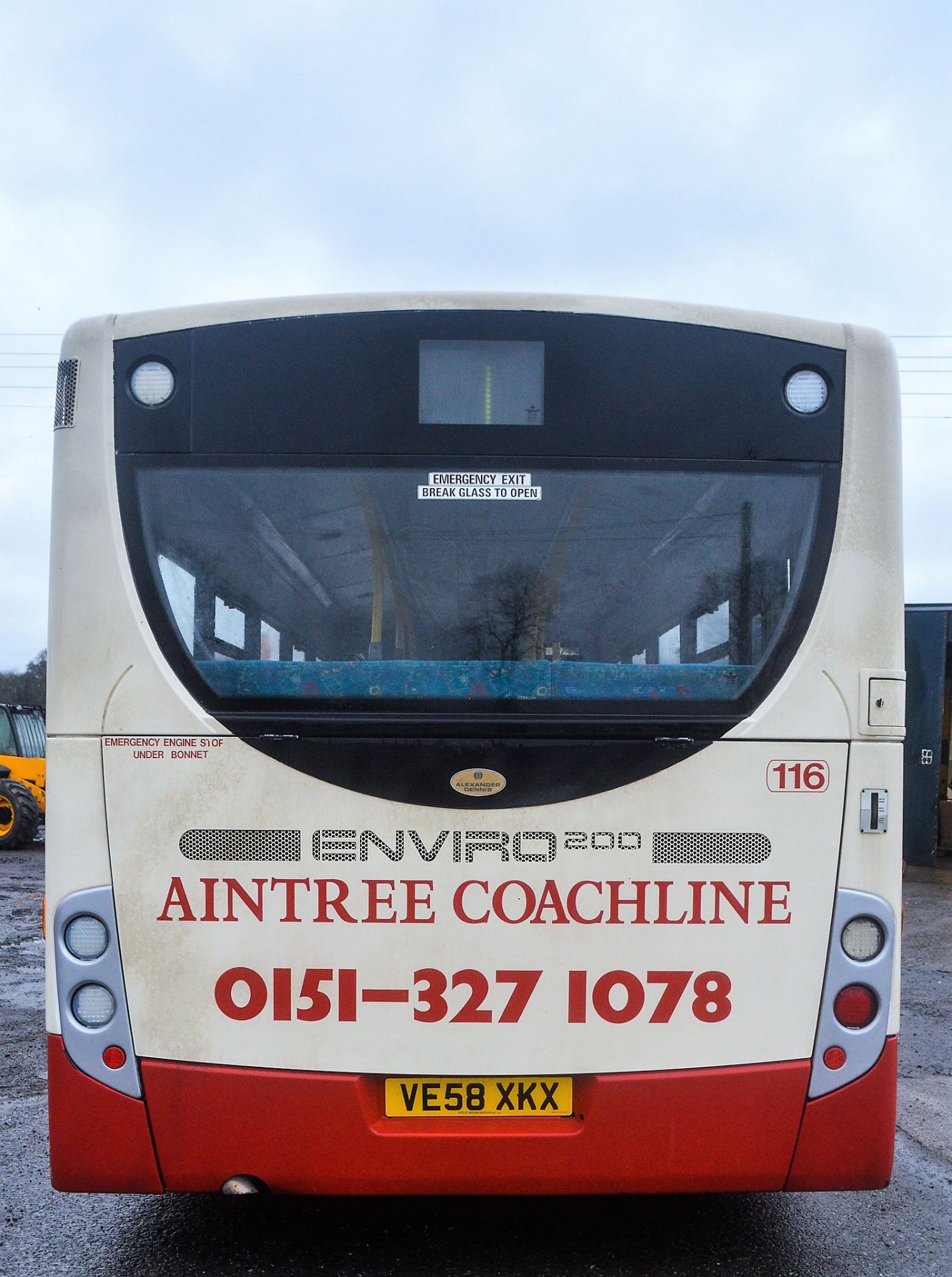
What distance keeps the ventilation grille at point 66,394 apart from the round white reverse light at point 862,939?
8.96 ft

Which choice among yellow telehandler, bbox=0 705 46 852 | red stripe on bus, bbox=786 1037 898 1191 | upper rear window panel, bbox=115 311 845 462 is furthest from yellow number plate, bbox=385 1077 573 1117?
yellow telehandler, bbox=0 705 46 852

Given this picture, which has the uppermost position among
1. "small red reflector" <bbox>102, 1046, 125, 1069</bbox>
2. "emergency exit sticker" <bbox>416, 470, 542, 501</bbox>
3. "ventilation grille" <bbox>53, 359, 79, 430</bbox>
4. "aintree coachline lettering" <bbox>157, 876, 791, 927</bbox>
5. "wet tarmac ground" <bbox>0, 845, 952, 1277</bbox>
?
"ventilation grille" <bbox>53, 359, 79, 430</bbox>

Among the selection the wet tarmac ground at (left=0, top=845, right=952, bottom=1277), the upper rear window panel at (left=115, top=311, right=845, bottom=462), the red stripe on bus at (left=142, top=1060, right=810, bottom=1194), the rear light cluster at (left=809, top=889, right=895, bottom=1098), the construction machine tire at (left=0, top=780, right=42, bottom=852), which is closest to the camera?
the red stripe on bus at (left=142, top=1060, right=810, bottom=1194)

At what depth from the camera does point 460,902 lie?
3.45 m

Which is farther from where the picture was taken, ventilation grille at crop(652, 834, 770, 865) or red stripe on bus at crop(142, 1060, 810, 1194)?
ventilation grille at crop(652, 834, 770, 865)

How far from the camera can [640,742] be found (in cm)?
348

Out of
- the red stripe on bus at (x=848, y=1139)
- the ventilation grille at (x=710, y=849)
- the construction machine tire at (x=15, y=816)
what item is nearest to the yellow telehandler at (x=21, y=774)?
the construction machine tire at (x=15, y=816)

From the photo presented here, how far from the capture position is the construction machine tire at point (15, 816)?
1800cm

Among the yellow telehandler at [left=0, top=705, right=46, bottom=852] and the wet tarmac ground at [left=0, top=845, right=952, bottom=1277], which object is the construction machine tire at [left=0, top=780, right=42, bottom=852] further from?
the wet tarmac ground at [left=0, top=845, right=952, bottom=1277]

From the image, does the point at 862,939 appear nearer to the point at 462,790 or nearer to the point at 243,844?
the point at 462,790

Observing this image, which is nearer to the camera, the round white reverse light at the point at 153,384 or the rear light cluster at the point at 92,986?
the rear light cluster at the point at 92,986

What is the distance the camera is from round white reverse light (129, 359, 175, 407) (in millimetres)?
3598

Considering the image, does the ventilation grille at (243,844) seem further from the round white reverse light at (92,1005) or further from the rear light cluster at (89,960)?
the round white reverse light at (92,1005)

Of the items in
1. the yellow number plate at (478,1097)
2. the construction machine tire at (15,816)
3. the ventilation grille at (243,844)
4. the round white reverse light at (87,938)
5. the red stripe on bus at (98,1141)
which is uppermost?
the ventilation grille at (243,844)
